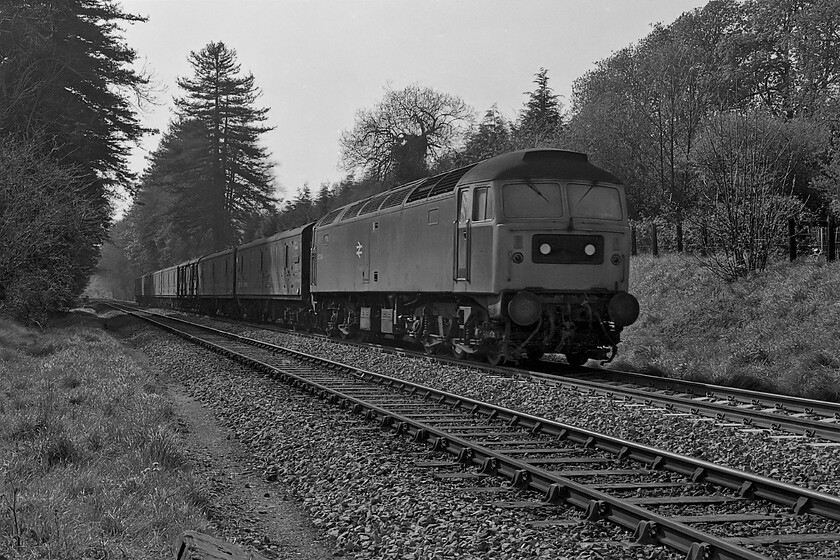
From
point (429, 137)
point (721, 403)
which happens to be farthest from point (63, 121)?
point (429, 137)

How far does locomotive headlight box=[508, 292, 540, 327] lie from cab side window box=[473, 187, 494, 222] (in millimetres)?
1413

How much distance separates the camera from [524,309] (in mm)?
12102

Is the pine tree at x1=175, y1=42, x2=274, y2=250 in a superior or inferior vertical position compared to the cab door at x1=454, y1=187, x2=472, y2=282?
superior

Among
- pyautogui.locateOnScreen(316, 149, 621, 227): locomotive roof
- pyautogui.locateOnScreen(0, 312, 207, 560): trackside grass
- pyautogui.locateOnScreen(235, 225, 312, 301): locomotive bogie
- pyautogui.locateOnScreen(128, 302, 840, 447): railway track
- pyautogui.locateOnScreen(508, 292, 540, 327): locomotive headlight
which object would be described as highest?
pyautogui.locateOnScreen(316, 149, 621, 227): locomotive roof

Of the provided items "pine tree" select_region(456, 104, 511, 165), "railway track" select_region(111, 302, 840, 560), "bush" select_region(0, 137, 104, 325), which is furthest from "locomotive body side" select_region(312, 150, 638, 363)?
"pine tree" select_region(456, 104, 511, 165)

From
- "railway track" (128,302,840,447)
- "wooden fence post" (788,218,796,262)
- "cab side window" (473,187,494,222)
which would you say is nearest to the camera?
"railway track" (128,302,840,447)

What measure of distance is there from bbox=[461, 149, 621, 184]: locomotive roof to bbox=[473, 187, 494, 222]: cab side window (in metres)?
0.21

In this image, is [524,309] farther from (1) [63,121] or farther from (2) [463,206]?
(1) [63,121]

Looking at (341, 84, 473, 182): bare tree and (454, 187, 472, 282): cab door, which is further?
(341, 84, 473, 182): bare tree

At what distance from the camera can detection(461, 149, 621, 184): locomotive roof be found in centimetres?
1288

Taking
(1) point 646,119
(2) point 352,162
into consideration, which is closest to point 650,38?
(1) point 646,119

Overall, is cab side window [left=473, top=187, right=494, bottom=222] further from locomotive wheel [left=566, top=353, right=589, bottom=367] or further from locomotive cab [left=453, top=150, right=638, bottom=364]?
locomotive wheel [left=566, top=353, right=589, bottom=367]

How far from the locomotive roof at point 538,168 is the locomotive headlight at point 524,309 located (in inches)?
79.2

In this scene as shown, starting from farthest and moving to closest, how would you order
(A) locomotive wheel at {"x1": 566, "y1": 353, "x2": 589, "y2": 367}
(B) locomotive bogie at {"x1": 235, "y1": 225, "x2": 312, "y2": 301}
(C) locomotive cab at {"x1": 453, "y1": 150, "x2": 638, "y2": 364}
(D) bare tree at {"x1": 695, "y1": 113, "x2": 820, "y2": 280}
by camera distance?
(B) locomotive bogie at {"x1": 235, "y1": 225, "x2": 312, "y2": 301} → (D) bare tree at {"x1": 695, "y1": 113, "x2": 820, "y2": 280} → (A) locomotive wheel at {"x1": 566, "y1": 353, "x2": 589, "y2": 367} → (C) locomotive cab at {"x1": 453, "y1": 150, "x2": 638, "y2": 364}
